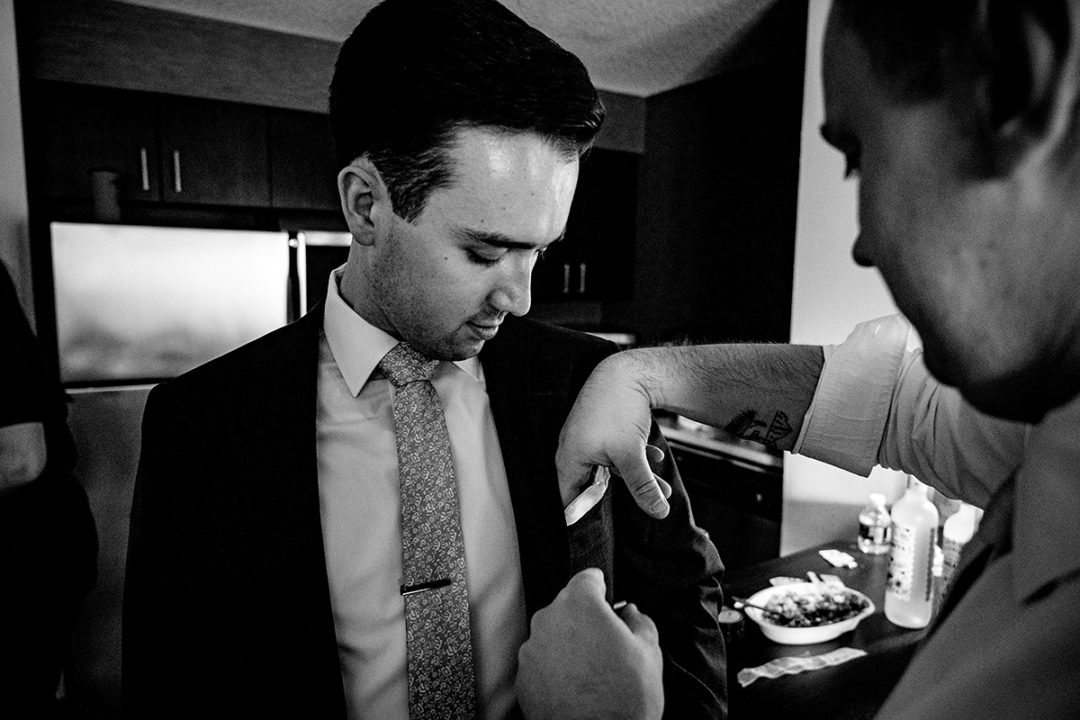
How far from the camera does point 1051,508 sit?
41 centimetres

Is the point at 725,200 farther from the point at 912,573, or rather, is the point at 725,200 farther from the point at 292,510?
the point at 292,510

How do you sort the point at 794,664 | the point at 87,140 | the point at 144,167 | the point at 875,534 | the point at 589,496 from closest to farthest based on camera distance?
1. the point at 589,496
2. the point at 794,664
3. the point at 875,534
4. the point at 87,140
5. the point at 144,167

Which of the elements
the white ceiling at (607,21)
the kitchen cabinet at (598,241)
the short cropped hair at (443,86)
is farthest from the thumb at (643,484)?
the kitchen cabinet at (598,241)

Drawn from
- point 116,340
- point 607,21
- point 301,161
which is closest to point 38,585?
point 116,340

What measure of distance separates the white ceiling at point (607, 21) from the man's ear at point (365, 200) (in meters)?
2.36

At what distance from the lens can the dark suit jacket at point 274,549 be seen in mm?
974

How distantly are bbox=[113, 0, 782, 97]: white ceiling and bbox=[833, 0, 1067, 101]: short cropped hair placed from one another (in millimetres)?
2976

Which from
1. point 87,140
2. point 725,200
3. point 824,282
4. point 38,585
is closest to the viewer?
point 38,585

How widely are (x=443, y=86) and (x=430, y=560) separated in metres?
0.70

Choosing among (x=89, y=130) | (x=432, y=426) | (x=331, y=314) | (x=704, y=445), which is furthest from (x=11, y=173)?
(x=704, y=445)

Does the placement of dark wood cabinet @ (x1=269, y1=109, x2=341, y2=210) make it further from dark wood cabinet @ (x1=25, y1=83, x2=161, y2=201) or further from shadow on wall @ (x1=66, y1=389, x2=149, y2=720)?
shadow on wall @ (x1=66, y1=389, x2=149, y2=720)

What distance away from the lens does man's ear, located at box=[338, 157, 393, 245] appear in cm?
106

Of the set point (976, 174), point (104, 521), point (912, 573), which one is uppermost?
point (976, 174)

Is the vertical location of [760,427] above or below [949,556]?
above
